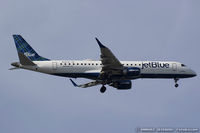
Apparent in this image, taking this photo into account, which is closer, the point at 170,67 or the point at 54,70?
the point at 54,70

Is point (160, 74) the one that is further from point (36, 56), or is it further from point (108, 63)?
point (36, 56)

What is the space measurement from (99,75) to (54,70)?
6.66 metres

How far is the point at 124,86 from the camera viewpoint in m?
89.6

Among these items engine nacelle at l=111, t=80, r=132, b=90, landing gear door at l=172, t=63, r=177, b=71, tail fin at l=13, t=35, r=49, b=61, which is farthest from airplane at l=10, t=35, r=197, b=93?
engine nacelle at l=111, t=80, r=132, b=90

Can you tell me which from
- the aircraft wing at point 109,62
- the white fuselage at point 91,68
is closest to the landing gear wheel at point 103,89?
the white fuselage at point 91,68

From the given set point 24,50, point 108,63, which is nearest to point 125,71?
point 108,63

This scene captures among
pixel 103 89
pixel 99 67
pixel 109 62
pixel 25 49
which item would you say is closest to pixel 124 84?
pixel 103 89

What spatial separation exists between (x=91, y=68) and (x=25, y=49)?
1014 centimetres

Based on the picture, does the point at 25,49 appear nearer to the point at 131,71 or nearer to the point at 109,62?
the point at 109,62

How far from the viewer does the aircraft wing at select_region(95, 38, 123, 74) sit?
78250 mm

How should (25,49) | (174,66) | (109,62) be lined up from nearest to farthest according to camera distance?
(109,62) → (25,49) → (174,66)

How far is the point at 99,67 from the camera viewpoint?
84375 mm

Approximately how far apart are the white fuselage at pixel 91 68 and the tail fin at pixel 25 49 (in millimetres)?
1595

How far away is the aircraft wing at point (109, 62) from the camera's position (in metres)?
78.2
